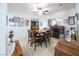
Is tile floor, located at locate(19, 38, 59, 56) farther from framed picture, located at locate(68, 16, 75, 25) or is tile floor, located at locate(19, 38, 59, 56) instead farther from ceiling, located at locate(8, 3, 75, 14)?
ceiling, located at locate(8, 3, 75, 14)

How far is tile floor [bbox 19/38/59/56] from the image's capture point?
5.32 feet

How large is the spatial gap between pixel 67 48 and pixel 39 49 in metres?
0.40

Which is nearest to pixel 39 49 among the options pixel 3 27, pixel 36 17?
pixel 36 17

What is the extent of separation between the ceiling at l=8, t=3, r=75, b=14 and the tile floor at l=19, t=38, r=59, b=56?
1.39ft

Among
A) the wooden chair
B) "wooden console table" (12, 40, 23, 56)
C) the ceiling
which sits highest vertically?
the ceiling

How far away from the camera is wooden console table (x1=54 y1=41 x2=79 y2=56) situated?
161cm

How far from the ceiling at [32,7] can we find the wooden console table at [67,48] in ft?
1.59

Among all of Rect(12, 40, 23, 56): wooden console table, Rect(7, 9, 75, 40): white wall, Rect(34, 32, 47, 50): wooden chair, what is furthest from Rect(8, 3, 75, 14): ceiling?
Rect(12, 40, 23, 56): wooden console table

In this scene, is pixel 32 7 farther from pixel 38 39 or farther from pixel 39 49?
pixel 39 49

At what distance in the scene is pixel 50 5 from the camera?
164cm

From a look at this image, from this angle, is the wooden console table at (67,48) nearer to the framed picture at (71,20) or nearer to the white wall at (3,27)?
the framed picture at (71,20)

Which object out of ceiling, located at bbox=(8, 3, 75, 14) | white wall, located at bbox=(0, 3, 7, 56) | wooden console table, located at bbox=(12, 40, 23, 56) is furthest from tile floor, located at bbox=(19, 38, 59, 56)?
ceiling, located at bbox=(8, 3, 75, 14)

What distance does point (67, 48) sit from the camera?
5.35 ft

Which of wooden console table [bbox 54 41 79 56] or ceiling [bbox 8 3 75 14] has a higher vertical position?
ceiling [bbox 8 3 75 14]
